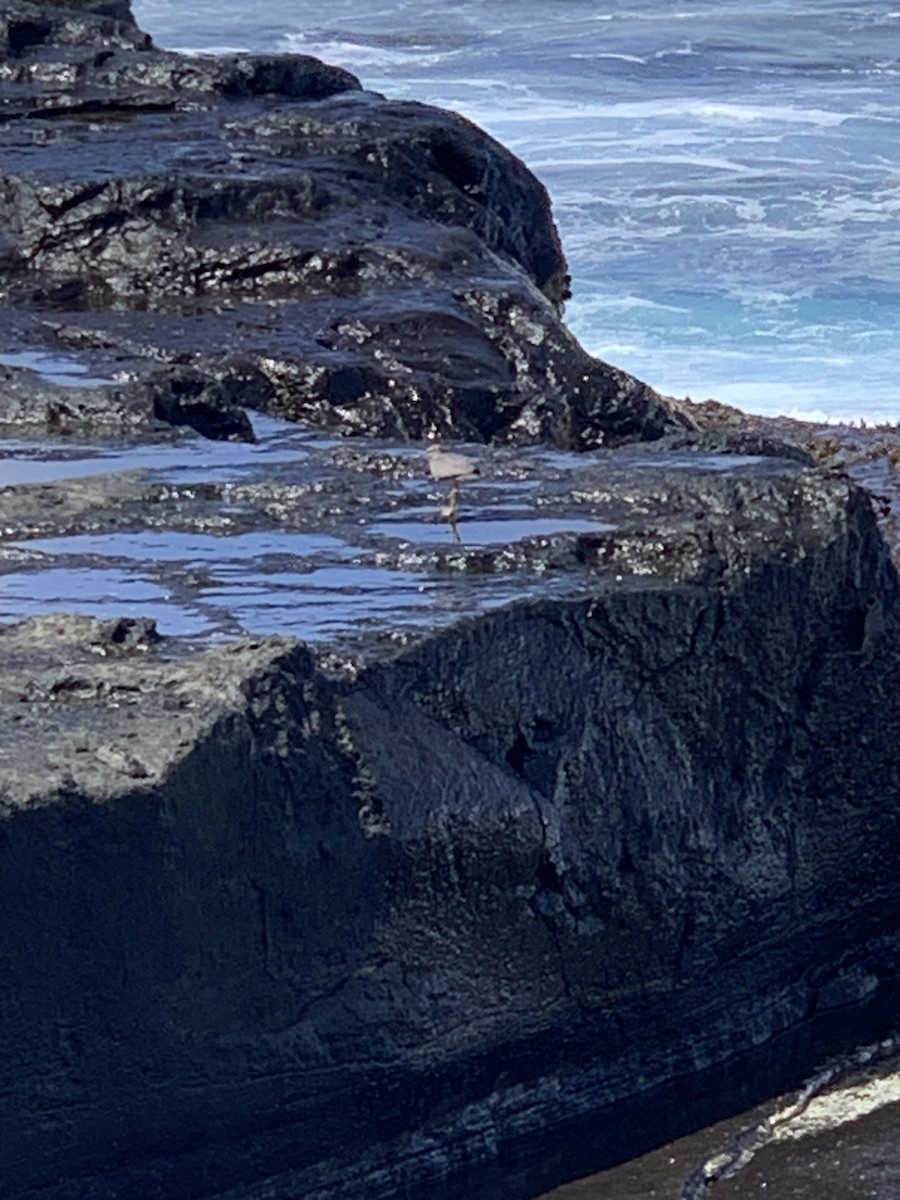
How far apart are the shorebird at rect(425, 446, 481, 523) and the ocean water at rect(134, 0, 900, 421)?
9.38m

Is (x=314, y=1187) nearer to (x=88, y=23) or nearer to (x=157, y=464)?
(x=157, y=464)

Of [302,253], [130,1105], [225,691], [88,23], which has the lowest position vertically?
[130,1105]

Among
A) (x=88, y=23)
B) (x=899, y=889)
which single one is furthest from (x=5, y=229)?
(x=899, y=889)

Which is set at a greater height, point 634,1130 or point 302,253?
point 302,253

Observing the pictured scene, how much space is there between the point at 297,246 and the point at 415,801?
3880 millimetres

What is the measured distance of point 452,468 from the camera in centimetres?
605

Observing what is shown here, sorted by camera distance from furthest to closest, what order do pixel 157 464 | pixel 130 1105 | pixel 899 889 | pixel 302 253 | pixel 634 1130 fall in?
1. pixel 302 253
2. pixel 157 464
3. pixel 899 889
4. pixel 634 1130
5. pixel 130 1105

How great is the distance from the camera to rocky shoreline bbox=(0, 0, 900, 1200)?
14.5ft

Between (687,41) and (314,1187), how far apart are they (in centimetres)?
3097

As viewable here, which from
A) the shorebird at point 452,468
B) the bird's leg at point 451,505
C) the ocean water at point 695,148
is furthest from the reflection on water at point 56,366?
the ocean water at point 695,148

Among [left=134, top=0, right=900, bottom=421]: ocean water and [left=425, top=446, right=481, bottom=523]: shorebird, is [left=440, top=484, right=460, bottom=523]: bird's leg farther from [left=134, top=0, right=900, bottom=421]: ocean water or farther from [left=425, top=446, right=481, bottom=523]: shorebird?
[left=134, top=0, right=900, bottom=421]: ocean water

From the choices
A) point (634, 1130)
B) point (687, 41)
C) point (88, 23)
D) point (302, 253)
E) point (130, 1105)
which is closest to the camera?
point (130, 1105)

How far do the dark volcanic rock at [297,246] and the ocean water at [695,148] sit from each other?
262 inches

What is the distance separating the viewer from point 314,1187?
4832 mm
